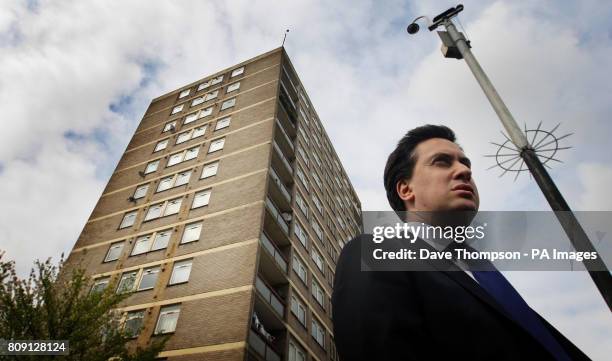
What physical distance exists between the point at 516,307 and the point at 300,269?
70.1ft

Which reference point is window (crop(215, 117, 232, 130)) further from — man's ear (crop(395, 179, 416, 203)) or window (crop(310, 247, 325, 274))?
man's ear (crop(395, 179, 416, 203))

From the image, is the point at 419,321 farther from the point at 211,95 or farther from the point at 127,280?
the point at 211,95

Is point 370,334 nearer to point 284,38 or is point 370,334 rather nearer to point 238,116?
point 238,116

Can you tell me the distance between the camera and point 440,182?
211 cm

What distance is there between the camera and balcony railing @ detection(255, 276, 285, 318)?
53.9 feet

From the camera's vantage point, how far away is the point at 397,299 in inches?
51.7

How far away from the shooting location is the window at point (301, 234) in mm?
23388

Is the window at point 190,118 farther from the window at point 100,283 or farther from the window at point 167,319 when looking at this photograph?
the window at point 167,319

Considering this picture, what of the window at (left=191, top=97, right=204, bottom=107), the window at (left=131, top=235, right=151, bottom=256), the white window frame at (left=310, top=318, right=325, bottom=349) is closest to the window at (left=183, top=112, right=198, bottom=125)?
the window at (left=191, top=97, right=204, bottom=107)

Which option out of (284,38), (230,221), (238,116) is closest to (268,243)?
(230,221)

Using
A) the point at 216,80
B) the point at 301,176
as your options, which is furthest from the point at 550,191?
the point at 216,80

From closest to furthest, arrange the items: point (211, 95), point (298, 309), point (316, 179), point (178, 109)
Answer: point (298, 309) → point (316, 179) → point (211, 95) → point (178, 109)

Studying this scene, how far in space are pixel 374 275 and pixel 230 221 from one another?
18516mm

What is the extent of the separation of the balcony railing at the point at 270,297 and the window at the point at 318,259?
7.08 m
